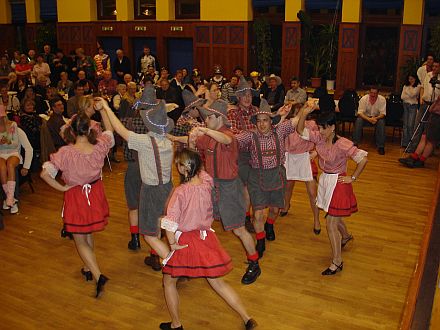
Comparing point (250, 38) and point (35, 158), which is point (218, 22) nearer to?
point (250, 38)

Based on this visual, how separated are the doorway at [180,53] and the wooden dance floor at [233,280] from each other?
910cm

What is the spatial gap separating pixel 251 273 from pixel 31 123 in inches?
177

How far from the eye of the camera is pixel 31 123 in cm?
762

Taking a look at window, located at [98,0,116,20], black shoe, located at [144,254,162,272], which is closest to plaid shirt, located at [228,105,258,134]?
black shoe, located at [144,254,162,272]

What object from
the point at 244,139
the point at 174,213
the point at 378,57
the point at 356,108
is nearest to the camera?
the point at 174,213

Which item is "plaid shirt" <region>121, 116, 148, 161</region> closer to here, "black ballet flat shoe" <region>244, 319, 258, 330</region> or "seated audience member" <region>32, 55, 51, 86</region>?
"black ballet flat shoe" <region>244, 319, 258, 330</region>

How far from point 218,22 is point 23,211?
9.00 metres

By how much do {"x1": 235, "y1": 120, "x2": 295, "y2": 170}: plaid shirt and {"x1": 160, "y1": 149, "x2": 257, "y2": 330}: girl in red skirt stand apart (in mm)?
1207

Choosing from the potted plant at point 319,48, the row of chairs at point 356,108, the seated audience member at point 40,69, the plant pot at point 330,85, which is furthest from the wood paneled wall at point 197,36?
the row of chairs at point 356,108

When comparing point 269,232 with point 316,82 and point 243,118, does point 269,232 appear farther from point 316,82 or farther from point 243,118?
point 316,82

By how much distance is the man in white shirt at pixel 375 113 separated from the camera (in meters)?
9.42

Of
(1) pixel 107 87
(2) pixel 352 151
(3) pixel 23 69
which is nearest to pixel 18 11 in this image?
(3) pixel 23 69

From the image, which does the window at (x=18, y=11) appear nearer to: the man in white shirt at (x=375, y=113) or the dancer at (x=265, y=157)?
the man in white shirt at (x=375, y=113)

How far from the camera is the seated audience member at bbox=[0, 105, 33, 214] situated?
6.33 meters
